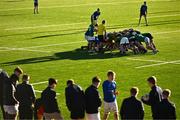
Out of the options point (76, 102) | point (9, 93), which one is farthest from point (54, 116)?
point (9, 93)

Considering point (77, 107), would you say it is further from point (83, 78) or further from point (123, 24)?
point (123, 24)

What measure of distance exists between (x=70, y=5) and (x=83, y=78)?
4044 centimetres

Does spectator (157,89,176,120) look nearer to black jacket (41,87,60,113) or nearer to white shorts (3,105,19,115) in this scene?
black jacket (41,87,60,113)

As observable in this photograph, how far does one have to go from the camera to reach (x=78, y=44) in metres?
36.4

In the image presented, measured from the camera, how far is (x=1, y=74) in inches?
686

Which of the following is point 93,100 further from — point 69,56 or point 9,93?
point 69,56

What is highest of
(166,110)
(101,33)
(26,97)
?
(101,33)

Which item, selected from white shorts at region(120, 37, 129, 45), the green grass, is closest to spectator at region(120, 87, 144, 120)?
the green grass

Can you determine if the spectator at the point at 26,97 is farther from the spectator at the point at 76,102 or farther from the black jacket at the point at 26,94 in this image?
the spectator at the point at 76,102

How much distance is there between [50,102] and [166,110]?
3.45 meters

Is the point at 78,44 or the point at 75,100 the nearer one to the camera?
the point at 75,100

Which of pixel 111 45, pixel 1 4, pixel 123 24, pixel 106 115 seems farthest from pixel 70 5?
pixel 106 115

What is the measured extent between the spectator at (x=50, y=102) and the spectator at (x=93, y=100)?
35.4 inches

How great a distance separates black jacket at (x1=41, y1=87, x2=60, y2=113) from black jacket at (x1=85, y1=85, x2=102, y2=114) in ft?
3.03
